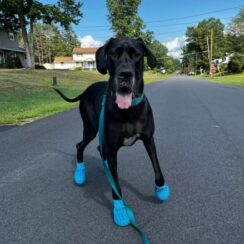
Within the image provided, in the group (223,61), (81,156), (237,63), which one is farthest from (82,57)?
(81,156)

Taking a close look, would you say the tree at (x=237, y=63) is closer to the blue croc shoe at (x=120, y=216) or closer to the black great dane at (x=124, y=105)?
the black great dane at (x=124, y=105)

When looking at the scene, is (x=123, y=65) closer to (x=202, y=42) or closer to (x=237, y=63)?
(x=237, y=63)

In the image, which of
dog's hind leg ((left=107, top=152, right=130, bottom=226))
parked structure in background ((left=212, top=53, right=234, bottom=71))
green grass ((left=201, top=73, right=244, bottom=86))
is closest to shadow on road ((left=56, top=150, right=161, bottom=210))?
dog's hind leg ((left=107, top=152, right=130, bottom=226))

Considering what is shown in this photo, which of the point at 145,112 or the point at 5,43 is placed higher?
the point at 5,43

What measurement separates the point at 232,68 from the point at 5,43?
146 feet

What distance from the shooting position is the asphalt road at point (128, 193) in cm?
265

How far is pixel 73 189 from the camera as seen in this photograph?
3.66 metres

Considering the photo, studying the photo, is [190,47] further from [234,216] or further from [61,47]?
[234,216]

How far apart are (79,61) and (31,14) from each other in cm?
7313

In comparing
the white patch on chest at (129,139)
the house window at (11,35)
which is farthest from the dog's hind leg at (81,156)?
the house window at (11,35)

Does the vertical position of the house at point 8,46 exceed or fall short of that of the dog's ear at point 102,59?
it exceeds it

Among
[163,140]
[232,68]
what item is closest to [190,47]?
[232,68]

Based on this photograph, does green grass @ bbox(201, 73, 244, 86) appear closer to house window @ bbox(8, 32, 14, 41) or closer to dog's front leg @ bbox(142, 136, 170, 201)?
dog's front leg @ bbox(142, 136, 170, 201)

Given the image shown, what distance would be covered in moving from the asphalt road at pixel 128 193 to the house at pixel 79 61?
313 ft
